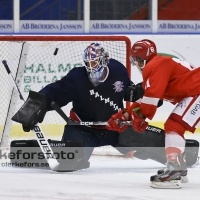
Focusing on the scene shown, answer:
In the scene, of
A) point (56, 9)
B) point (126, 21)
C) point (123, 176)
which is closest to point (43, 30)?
point (56, 9)

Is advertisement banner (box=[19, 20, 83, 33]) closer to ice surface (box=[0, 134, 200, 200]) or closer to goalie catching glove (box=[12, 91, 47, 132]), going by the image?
ice surface (box=[0, 134, 200, 200])

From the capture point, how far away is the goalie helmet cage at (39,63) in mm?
5984

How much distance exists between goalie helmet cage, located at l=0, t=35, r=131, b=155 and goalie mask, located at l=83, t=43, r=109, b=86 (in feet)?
2.75

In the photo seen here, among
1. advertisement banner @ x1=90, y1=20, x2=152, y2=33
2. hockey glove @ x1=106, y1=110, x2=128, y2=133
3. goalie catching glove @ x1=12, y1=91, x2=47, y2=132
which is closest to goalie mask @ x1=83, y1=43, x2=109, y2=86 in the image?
goalie catching glove @ x1=12, y1=91, x2=47, y2=132

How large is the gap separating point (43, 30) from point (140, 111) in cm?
354

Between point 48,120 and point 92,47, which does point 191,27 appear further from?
point 92,47

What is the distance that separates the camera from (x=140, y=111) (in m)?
4.13

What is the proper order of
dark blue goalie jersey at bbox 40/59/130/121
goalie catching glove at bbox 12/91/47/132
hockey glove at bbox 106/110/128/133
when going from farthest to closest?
dark blue goalie jersey at bbox 40/59/130/121, goalie catching glove at bbox 12/91/47/132, hockey glove at bbox 106/110/128/133

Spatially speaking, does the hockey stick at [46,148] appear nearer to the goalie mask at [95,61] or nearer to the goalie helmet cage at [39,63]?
the goalie mask at [95,61]

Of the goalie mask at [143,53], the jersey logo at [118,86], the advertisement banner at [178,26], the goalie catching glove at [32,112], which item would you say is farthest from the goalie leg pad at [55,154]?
the advertisement banner at [178,26]

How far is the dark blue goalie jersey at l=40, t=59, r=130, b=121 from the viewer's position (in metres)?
5.08

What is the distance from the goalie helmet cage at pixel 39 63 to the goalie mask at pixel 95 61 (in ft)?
2.75

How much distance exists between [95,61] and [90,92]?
0.80ft

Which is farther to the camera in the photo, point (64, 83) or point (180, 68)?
point (64, 83)
